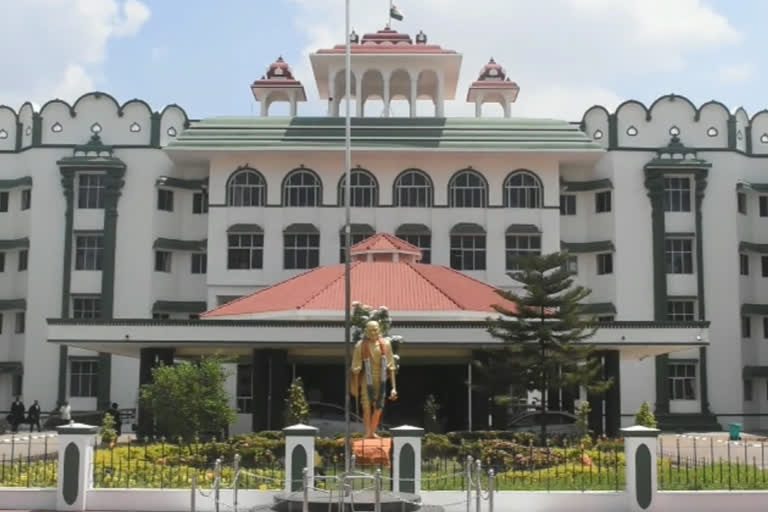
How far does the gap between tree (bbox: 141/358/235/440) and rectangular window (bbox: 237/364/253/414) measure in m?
12.3

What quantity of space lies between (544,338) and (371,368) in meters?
7.57

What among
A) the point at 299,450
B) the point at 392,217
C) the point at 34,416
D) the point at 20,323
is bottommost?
the point at 34,416

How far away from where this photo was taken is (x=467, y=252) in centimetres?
4203

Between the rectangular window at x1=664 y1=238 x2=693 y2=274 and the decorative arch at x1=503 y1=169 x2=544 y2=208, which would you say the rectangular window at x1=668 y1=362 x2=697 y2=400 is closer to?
the rectangular window at x1=664 y1=238 x2=693 y2=274

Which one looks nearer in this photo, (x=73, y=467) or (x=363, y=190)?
(x=73, y=467)

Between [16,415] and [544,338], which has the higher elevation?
[544,338]

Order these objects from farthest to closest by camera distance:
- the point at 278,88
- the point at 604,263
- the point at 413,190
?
the point at 278,88
the point at 604,263
the point at 413,190

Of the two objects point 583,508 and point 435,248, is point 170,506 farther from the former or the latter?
point 435,248

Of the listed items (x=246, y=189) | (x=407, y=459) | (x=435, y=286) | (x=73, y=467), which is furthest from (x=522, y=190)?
(x=73, y=467)

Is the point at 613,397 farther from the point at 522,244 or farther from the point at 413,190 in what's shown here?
the point at 413,190

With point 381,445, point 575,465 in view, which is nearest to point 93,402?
point 381,445

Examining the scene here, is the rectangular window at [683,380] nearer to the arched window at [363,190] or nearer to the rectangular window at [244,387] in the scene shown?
the arched window at [363,190]

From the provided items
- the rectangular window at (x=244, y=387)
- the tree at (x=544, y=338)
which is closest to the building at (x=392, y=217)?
the rectangular window at (x=244, y=387)

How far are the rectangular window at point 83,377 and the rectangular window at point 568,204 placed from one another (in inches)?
775
